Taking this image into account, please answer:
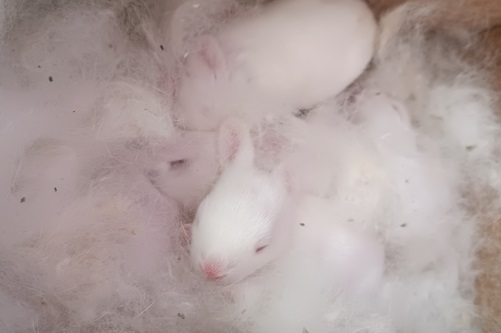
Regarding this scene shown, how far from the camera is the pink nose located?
0.80 m

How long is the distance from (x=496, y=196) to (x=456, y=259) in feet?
0.41

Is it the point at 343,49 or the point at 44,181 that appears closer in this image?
the point at 44,181

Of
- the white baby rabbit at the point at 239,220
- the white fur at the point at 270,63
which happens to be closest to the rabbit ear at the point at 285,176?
the white baby rabbit at the point at 239,220

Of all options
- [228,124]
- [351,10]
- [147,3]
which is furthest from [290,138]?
[147,3]

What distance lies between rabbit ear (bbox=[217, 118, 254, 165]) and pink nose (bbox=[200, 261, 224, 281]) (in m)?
0.17

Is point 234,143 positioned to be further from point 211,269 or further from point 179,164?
point 211,269

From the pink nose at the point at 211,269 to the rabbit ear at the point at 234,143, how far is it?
0.17 m

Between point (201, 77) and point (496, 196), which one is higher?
point (201, 77)

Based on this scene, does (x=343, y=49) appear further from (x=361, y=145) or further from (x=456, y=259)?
(x=456, y=259)

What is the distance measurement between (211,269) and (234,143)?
0.21m

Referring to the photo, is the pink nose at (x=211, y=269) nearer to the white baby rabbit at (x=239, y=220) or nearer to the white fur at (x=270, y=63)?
the white baby rabbit at (x=239, y=220)

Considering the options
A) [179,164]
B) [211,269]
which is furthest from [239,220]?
[179,164]

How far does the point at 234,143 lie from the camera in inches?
35.7

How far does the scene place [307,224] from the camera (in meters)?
0.90
